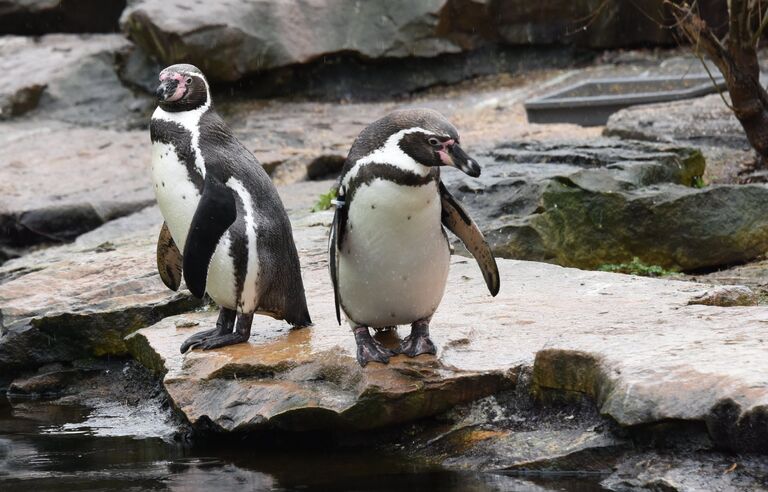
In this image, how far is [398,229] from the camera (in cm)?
424

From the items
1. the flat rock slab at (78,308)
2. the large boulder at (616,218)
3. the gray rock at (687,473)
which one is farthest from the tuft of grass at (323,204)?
the gray rock at (687,473)

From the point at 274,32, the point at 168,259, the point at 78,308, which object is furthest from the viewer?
the point at 274,32

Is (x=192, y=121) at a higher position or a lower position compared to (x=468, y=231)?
higher

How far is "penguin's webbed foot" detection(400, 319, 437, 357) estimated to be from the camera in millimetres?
4496

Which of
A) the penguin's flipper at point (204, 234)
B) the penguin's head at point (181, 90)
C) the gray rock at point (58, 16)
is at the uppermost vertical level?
the penguin's head at point (181, 90)

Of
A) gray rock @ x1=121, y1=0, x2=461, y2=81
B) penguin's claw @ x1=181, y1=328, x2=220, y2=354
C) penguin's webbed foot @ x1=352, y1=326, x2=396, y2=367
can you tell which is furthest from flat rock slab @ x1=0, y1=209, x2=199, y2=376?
gray rock @ x1=121, y1=0, x2=461, y2=81

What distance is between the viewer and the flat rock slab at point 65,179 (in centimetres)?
945

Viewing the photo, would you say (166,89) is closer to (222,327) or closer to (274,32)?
(222,327)

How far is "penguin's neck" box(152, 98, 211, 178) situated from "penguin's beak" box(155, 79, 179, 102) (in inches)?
3.2

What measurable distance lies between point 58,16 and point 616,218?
9.58 m

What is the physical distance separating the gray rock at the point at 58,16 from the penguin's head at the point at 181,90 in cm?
995

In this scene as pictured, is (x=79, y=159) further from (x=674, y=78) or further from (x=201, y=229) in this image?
(x=201, y=229)

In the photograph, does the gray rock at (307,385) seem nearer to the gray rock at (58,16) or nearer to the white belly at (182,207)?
the white belly at (182,207)

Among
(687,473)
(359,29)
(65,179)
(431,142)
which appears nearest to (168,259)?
(431,142)
